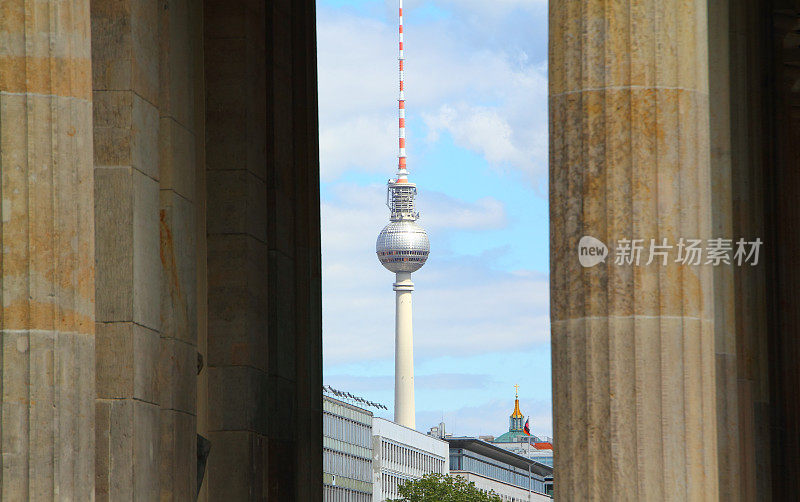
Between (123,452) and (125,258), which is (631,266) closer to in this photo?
(125,258)

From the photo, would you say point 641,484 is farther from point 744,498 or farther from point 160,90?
point 160,90

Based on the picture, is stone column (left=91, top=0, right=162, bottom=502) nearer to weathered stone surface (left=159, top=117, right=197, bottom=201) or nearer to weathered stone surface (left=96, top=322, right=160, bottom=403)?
weathered stone surface (left=96, top=322, right=160, bottom=403)

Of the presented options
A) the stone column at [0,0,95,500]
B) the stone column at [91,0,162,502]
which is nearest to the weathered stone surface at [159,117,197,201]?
the stone column at [91,0,162,502]

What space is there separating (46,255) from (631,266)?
989 cm

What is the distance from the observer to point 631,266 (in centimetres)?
2781

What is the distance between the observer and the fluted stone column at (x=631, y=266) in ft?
89.5

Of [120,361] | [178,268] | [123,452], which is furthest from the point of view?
[178,268]

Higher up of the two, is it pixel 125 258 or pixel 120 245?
pixel 120 245

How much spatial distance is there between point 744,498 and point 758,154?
10.9m

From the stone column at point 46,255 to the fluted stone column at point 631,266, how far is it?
8.16 meters

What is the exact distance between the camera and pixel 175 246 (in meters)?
34.0

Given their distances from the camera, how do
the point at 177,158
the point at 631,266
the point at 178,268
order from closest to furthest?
the point at 631,266 < the point at 178,268 < the point at 177,158

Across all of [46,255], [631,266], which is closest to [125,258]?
[46,255]

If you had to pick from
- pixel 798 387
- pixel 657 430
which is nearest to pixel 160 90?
pixel 657 430
